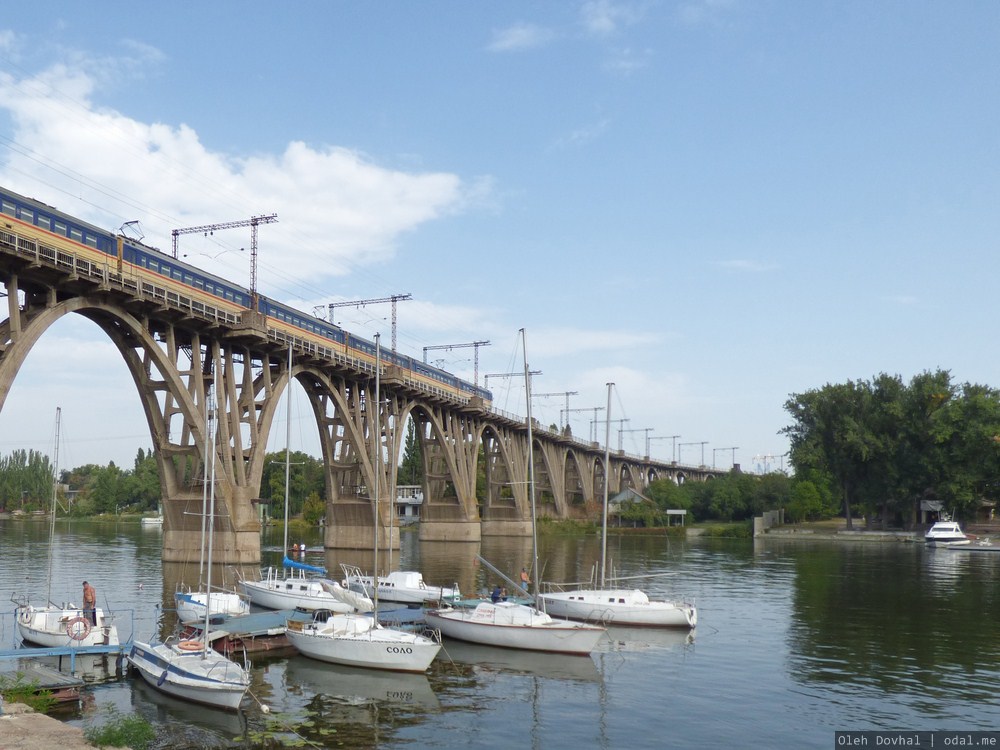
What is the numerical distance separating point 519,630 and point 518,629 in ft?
0.19

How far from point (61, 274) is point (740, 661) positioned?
38.0 meters

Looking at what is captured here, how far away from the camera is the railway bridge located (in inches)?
1826

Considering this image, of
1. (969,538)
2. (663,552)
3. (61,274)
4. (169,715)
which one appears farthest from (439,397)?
(169,715)

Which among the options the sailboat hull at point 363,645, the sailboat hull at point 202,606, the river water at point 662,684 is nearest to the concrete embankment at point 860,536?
the river water at point 662,684

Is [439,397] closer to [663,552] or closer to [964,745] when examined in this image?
[663,552]

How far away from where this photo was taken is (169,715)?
23656 mm

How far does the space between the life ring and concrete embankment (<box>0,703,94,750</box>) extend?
26.0 ft

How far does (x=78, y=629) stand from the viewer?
2795 centimetres

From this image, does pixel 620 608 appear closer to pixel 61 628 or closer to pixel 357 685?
pixel 357 685

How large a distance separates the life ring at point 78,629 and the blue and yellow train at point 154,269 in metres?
23.8

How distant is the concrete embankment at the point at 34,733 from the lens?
17109mm

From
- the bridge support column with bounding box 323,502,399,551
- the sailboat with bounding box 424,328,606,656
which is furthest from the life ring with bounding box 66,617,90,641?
the bridge support column with bounding box 323,502,399,551

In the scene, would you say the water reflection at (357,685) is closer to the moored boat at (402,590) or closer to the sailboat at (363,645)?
the sailboat at (363,645)

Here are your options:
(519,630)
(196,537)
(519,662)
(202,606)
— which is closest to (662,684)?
(519,662)
